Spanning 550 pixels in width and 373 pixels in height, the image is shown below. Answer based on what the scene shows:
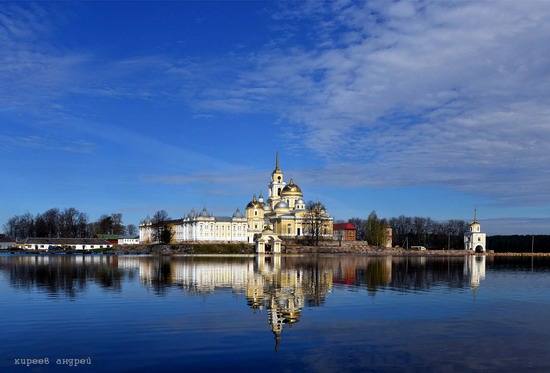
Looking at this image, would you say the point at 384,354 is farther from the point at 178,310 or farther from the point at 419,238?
the point at 419,238

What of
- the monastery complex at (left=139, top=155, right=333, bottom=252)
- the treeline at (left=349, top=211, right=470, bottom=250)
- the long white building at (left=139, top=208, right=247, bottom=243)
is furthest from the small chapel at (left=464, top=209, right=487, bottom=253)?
the long white building at (left=139, top=208, right=247, bottom=243)

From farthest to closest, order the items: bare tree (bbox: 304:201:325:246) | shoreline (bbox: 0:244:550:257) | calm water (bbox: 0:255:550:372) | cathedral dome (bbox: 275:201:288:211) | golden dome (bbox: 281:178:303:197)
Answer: golden dome (bbox: 281:178:303:197) → cathedral dome (bbox: 275:201:288:211) → bare tree (bbox: 304:201:325:246) → shoreline (bbox: 0:244:550:257) → calm water (bbox: 0:255:550:372)

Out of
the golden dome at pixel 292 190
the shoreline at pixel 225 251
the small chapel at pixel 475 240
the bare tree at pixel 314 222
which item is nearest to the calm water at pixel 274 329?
the shoreline at pixel 225 251

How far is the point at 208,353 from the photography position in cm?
1327

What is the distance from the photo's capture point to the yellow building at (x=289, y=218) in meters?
118

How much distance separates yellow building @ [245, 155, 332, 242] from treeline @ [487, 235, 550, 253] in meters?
64.8

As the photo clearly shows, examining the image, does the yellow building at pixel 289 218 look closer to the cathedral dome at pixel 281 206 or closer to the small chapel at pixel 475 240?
the cathedral dome at pixel 281 206

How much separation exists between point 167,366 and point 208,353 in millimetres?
1412

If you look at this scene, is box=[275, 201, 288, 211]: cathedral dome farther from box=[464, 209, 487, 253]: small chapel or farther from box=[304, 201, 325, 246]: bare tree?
box=[464, 209, 487, 253]: small chapel

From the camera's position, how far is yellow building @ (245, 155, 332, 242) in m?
118

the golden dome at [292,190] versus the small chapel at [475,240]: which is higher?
the golden dome at [292,190]

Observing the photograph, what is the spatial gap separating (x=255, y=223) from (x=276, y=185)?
58.6 feet

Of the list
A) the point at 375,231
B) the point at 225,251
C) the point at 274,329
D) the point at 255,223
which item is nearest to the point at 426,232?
the point at 375,231

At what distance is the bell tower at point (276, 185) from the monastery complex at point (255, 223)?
13.6 ft
